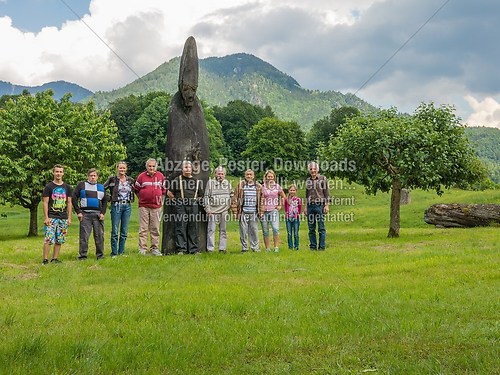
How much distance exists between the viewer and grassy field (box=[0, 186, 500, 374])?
4973 mm

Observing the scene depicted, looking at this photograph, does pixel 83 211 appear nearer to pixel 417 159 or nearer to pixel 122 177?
pixel 122 177

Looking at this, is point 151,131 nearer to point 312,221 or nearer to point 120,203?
point 312,221

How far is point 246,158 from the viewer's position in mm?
69000

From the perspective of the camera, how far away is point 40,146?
27.2 meters

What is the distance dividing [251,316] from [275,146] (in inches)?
2303

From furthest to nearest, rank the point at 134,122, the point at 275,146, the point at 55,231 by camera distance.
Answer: the point at 134,122, the point at 275,146, the point at 55,231

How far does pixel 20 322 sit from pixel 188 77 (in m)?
9.91

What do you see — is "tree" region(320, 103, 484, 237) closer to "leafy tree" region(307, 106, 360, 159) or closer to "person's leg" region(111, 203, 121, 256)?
"person's leg" region(111, 203, 121, 256)

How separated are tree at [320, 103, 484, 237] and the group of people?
5.71 metres

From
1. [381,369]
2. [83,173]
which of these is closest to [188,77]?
[381,369]

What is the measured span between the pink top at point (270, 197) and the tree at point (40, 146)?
52.2ft

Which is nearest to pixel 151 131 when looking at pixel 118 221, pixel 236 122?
pixel 236 122

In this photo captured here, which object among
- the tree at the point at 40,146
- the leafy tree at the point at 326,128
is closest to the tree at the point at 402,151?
the tree at the point at 40,146

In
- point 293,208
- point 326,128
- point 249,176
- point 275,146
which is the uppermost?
point 326,128
